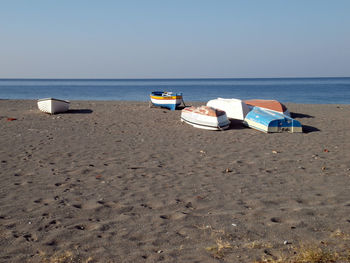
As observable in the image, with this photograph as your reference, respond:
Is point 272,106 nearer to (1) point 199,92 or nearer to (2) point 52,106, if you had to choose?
(2) point 52,106

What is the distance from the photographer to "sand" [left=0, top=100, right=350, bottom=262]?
4.37m

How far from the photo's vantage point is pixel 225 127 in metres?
14.7

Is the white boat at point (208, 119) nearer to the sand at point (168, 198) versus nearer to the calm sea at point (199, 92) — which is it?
the sand at point (168, 198)

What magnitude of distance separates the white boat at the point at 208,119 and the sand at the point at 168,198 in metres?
2.17

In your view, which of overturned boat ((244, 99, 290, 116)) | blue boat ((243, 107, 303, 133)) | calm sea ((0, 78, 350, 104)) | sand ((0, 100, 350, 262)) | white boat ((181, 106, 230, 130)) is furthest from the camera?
calm sea ((0, 78, 350, 104))

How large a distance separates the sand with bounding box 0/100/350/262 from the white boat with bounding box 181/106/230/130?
2173mm

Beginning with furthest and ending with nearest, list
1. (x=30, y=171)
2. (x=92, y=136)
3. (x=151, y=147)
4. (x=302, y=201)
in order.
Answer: (x=92, y=136)
(x=151, y=147)
(x=30, y=171)
(x=302, y=201)

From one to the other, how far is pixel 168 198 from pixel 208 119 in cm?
889

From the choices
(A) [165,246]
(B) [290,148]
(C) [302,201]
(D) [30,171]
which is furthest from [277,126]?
(A) [165,246]

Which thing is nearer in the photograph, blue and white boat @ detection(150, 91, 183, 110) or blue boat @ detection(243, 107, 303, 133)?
blue boat @ detection(243, 107, 303, 133)

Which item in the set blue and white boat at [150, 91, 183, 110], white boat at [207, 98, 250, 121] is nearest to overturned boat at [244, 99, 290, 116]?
white boat at [207, 98, 250, 121]

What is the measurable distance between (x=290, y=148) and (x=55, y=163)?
274 inches

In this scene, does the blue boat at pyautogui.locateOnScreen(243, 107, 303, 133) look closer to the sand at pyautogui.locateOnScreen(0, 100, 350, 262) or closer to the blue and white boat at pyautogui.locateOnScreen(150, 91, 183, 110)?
the sand at pyautogui.locateOnScreen(0, 100, 350, 262)

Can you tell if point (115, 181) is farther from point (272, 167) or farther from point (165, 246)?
point (272, 167)
